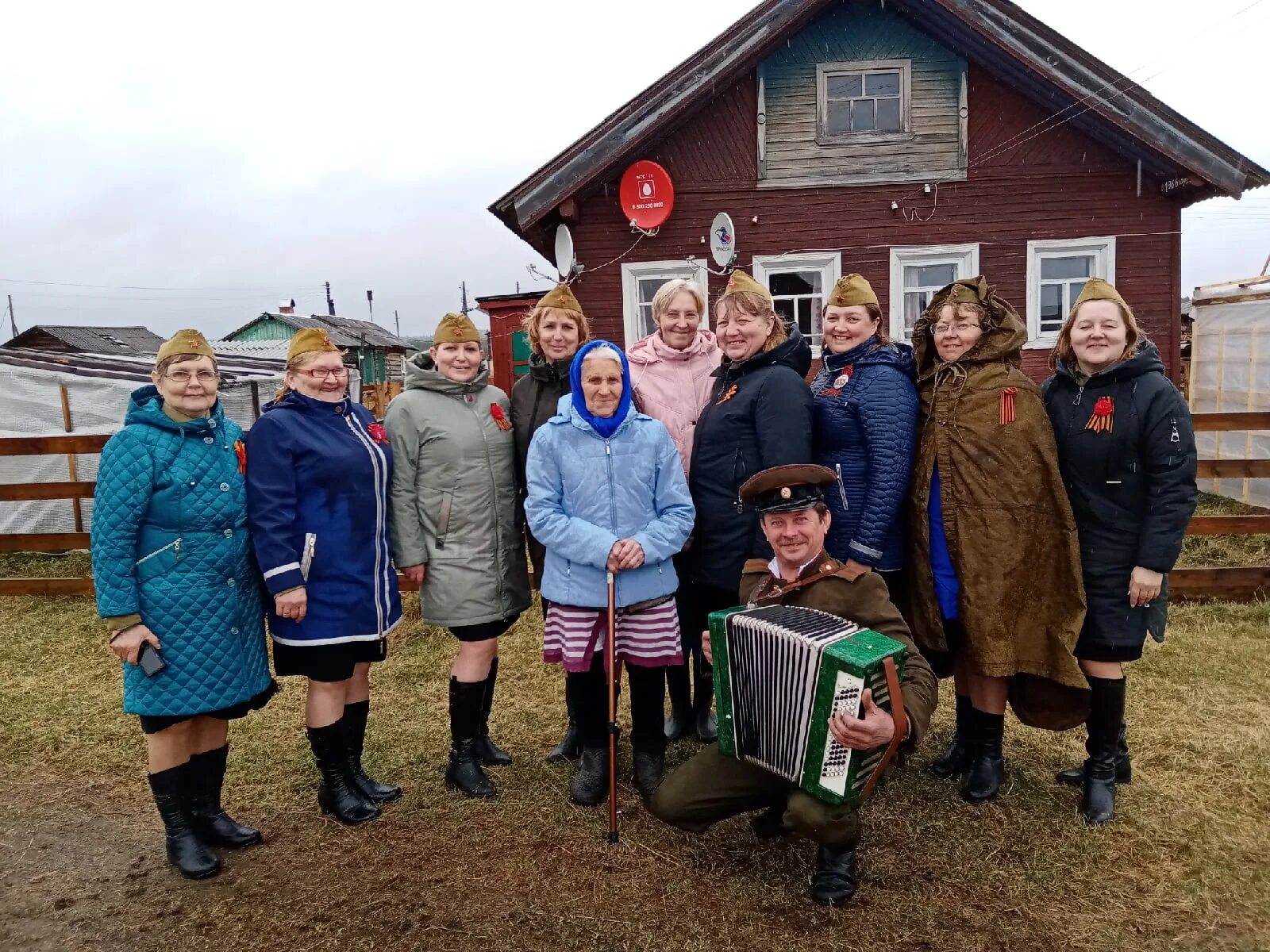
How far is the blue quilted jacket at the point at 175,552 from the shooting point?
282 centimetres

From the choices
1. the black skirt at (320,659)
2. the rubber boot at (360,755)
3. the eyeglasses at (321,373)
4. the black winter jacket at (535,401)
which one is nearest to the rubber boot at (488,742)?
the rubber boot at (360,755)

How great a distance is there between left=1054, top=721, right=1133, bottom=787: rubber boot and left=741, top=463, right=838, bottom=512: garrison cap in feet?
5.96

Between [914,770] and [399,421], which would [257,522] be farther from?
[914,770]

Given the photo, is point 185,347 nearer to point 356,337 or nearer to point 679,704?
point 679,704

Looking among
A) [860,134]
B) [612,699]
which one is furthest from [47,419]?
[860,134]

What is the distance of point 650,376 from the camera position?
3820 millimetres

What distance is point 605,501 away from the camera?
3273mm

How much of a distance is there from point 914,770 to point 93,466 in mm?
10352

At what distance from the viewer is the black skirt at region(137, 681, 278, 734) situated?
2943mm

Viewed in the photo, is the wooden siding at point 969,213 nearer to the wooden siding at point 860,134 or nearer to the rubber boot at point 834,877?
the wooden siding at point 860,134

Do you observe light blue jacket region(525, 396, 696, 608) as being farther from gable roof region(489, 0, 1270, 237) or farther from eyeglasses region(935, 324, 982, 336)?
gable roof region(489, 0, 1270, 237)

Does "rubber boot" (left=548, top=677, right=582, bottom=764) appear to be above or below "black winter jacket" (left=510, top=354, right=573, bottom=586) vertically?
below

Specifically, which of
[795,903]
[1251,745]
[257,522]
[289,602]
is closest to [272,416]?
[257,522]

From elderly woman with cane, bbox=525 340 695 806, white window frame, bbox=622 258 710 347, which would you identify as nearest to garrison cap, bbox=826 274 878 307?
elderly woman with cane, bbox=525 340 695 806
